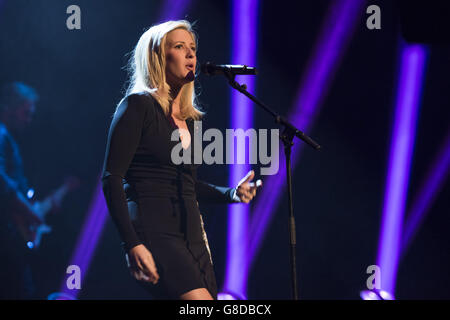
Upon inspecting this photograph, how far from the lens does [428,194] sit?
3371 mm

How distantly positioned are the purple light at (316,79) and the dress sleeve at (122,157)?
1.68 m

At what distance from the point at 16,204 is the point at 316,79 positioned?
2.24 meters

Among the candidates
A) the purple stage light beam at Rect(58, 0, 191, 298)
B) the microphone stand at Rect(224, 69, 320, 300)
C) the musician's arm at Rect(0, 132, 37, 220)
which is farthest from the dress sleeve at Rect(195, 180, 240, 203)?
the musician's arm at Rect(0, 132, 37, 220)

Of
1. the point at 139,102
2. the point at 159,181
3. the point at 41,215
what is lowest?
the point at 41,215

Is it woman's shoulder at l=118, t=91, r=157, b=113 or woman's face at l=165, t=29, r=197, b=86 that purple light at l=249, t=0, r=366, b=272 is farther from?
woman's shoulder at l=118, t=91, r=157, b=113

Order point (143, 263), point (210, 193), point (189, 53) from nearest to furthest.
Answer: point (143, 263) < point (189, 53) < point (210, 193)

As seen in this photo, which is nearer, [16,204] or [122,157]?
[122,157]

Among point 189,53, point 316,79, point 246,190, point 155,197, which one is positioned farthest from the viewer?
point 316,79

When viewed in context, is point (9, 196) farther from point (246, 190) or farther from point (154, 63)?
point (246, 190)

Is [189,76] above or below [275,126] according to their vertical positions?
above

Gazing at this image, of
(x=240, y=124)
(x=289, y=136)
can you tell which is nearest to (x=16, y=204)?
(x=240, y=124)

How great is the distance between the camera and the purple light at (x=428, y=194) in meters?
3.37
